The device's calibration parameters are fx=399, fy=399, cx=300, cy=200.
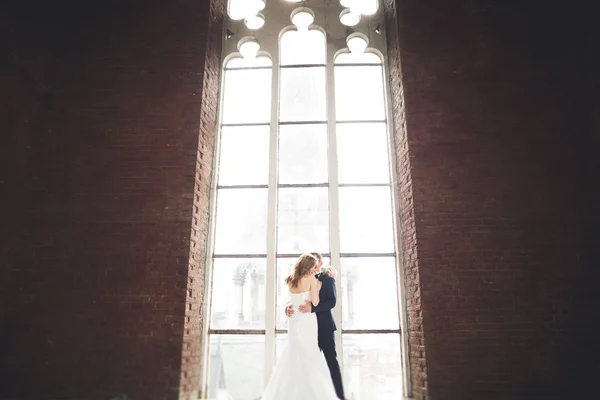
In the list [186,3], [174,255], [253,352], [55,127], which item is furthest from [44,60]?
[253,352]

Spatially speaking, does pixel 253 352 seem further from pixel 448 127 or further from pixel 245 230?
pixel 448 127

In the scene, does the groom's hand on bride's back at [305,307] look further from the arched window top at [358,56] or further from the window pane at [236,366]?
the arched window top at [358,56]

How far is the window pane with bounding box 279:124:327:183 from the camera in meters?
4.59

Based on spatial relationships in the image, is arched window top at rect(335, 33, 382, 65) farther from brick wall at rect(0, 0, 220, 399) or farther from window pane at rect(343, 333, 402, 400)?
window pane at rect(343, 333, 402, 400)

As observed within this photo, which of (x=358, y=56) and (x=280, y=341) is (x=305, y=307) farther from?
(x=358, y=56)

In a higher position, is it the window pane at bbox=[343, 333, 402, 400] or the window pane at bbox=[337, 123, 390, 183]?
the window pane at bbox=[337, 123, 390, 183]

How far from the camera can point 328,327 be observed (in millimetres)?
3438

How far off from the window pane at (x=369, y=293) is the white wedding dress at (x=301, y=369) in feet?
2.69

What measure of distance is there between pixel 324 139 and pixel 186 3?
7.40ft

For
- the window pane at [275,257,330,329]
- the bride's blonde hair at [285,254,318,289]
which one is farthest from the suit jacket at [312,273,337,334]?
the window pane at [275,257,330,329]

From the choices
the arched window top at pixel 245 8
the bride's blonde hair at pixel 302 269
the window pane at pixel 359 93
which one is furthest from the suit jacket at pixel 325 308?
the arched window top at pixel 245 8

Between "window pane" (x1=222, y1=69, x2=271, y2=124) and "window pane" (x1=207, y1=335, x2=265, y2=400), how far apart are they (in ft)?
8.26

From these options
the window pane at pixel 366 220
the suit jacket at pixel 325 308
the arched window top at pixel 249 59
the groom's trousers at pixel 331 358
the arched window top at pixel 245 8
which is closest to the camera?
the groom's trousers at pixel 331 358

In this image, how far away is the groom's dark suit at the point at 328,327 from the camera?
336 centimetres
